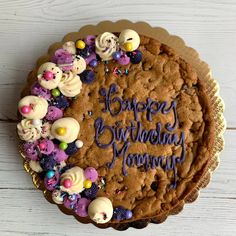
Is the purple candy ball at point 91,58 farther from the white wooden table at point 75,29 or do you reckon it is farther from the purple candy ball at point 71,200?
the purple candy ball at point 71,200

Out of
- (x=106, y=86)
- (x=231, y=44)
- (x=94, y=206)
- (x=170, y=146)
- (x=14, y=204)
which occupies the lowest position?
(x=14, y=204)

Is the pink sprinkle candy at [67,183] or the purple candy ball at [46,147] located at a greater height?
the purple candy ball at [46,147]

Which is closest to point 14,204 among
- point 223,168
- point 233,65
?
point 223,168

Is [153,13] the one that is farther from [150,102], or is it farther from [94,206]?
[94,206]

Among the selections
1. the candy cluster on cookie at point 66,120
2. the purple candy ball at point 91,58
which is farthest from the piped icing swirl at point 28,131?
the purple candy ball at point 91,58

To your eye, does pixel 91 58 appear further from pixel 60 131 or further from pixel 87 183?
pixel 87 183

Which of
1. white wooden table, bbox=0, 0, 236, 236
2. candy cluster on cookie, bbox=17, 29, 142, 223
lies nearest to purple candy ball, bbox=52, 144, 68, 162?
candy cluster on cookie, bbox=17, 29, 142, 223

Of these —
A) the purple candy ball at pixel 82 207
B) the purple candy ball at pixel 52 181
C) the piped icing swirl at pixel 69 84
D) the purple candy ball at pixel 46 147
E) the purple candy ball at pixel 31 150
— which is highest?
the piped icing swirl at pixel 69 84
